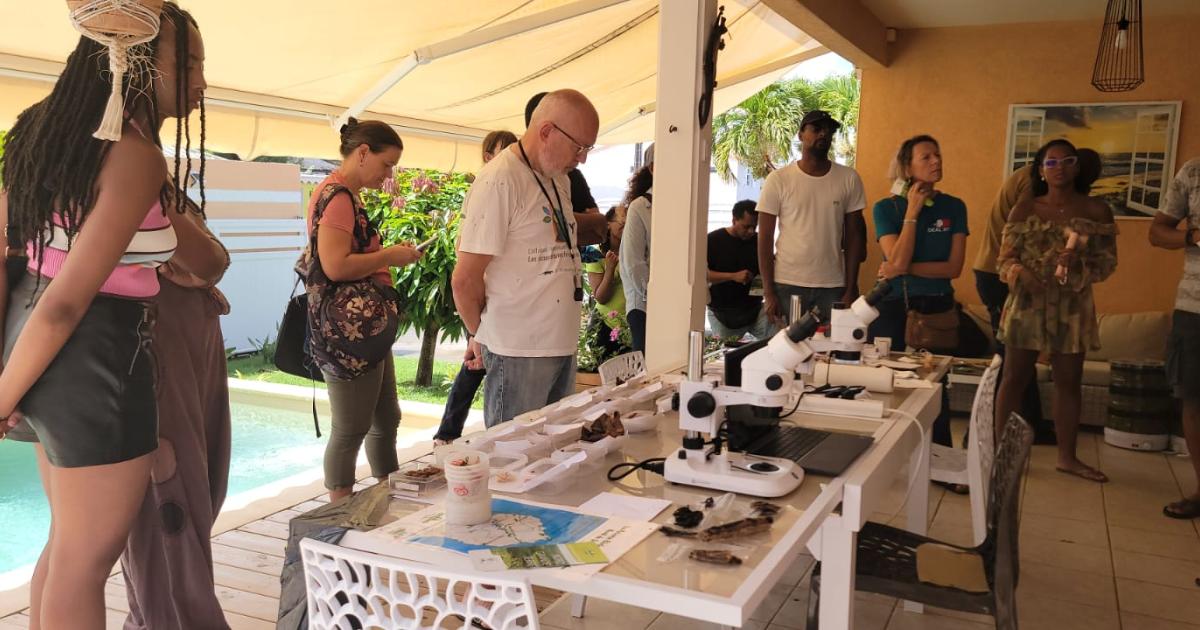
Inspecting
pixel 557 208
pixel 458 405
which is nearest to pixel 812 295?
pixel 458 405

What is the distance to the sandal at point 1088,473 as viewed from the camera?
4.65 m

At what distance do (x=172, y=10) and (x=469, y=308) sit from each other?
115 centimetres

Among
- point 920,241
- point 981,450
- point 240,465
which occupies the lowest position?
point 240,465

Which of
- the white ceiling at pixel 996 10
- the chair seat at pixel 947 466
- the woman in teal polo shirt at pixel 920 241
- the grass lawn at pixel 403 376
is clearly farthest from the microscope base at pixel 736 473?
the grass lawn at pixel 403 376

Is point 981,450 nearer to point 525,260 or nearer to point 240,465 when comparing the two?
point 525,260

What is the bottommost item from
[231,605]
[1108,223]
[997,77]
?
[231,605]

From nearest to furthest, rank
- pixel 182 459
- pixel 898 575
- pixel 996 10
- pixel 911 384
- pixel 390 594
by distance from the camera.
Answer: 1. pixel 390 594
2. pixel 898 575
3. pixel 182 459
4. pixel 911 384
5. pixel 996 10

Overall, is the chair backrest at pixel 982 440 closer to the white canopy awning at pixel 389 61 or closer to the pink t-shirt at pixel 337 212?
the pink t-shirt at pixel 337 212

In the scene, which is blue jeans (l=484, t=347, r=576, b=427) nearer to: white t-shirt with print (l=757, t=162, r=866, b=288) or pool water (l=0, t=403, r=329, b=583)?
white t-shirt with print (l=757, t=162, r=866, b=288)

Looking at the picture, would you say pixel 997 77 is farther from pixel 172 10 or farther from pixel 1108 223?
pixel 172 10

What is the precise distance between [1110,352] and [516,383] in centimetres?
496

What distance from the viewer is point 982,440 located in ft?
9.55

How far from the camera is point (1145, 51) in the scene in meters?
6.38

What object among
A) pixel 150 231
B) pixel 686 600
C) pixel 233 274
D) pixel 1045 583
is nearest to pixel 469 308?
pixel 150 231
